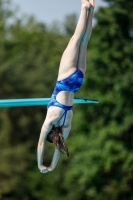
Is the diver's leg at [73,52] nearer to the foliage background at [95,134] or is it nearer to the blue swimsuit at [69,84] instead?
the blue swimsuit at [69,84]

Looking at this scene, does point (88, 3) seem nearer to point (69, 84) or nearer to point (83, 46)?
point (83, 46)

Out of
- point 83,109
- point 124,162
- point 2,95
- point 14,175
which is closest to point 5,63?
point 2,95

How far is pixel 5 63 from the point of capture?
1460 inches

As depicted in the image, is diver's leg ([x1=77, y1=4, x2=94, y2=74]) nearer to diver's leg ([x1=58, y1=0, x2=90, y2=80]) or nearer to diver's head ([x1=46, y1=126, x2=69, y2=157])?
diver's leg ([x1=58, y1=0, x2=90, y2=80])

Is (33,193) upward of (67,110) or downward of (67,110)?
downward

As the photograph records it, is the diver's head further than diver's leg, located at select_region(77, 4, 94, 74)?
Yes

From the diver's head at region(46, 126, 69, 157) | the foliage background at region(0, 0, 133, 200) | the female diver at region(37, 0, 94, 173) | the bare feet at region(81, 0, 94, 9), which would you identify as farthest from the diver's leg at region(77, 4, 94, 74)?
the foliage background at region(0, 0, 133, 200)

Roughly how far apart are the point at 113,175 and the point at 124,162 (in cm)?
135

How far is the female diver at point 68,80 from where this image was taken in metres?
8.13

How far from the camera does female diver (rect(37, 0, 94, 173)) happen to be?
813 centimetres

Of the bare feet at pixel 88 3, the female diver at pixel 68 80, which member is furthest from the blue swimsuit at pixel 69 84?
the bare feet at pixel 88 3

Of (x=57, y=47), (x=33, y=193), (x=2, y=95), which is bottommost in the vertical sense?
(x=33, y=193)

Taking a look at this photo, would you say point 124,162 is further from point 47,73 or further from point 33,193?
point 47,73

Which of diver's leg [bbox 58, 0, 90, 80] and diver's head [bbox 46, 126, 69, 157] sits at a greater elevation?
diver's leg [bbox 58, 0, 90, 80]
